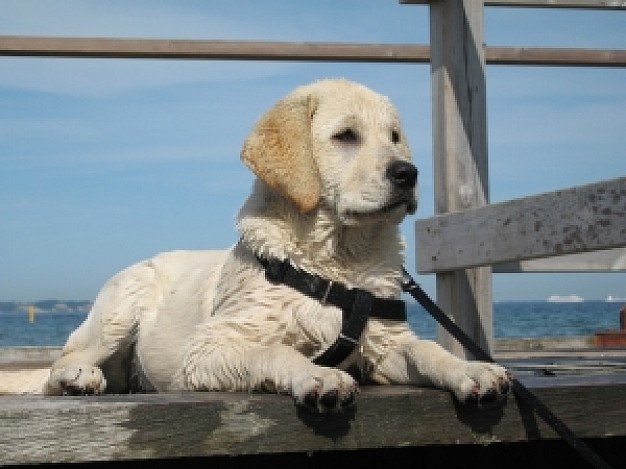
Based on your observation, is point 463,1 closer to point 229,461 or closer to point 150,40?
point 150,40

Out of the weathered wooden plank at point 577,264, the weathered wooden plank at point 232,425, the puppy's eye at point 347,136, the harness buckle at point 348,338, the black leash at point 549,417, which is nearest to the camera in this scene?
the weathered wooden plank at point 232,425

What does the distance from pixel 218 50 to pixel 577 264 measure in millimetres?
2202

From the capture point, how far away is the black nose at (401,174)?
316 cm

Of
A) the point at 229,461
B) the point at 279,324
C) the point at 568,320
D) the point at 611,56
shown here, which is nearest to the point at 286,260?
the point at 279,324

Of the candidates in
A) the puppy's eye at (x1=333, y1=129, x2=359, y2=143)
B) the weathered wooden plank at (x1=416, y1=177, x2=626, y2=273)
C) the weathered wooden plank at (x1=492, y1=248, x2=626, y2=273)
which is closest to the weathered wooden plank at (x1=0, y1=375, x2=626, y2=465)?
the weathered wooden plank at (x1=416, y1=177, x2=626, y2=273)

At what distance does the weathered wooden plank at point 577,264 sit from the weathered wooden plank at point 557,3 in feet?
4.19

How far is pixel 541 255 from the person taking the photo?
3.88 metres

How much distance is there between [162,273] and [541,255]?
1444mm

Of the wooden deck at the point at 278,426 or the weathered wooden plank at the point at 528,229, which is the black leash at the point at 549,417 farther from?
the weathered wooden plank at the point at 528,229

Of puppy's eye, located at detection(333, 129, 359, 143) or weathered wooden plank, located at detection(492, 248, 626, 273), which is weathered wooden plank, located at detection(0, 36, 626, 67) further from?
puppy's eye, located at detection(333, 129, 359, 143)

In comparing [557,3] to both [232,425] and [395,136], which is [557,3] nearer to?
[395,136]

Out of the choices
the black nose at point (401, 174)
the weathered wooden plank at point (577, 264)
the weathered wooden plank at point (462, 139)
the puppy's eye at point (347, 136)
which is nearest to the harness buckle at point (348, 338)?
the black nose at point (401, 174)

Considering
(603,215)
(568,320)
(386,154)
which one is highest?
(386,154)

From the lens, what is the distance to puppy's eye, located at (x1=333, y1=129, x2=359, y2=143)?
331 cm
